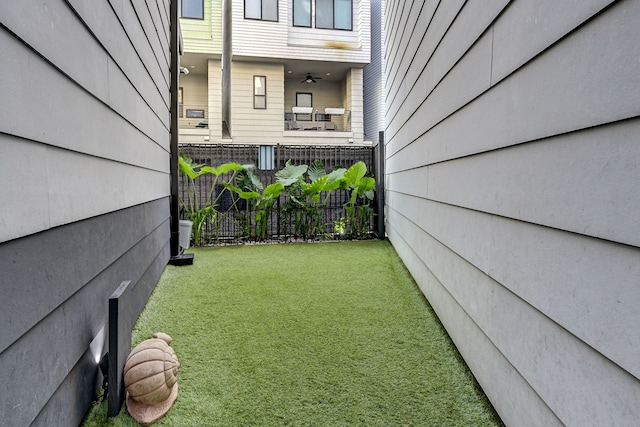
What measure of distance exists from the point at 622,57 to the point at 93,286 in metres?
1.72

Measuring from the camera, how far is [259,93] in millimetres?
11195

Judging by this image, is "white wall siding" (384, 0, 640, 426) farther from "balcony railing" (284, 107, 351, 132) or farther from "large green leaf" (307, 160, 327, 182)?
"balcony railing" (284, 107, 351, 132)

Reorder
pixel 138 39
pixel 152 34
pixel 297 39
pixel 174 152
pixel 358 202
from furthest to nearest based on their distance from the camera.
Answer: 1. pixel 297 39
2. pixel 358 202
3. pixel 174 152
4. pixel 152 34
5. pixel 138 39

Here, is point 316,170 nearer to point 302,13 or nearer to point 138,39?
point 138,39

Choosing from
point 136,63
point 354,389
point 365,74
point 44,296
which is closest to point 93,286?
point 44,296

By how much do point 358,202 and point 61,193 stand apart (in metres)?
5.13

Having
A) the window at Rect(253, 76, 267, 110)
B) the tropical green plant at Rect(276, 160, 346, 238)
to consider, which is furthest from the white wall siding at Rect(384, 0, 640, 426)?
the window at Rect(253, 76, 267, 110)

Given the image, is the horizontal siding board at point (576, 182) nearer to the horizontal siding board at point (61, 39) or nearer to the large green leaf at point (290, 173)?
the horizontal siding board at point (61, 39)

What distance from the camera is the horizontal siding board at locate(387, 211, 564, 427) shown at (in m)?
1.05

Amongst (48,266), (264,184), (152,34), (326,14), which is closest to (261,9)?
(326,14)

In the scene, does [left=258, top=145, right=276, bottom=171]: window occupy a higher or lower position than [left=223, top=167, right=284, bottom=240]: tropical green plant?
higher

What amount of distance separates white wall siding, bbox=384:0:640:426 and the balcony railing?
10.4 metres

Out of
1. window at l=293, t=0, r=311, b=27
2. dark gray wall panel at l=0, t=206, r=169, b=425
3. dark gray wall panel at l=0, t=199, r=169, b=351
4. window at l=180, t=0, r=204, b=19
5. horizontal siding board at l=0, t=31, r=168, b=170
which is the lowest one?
dark gray wall panel at l=0, t=206, r=169, b=425

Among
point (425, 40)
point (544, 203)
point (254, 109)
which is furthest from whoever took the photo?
point (254, 109)
